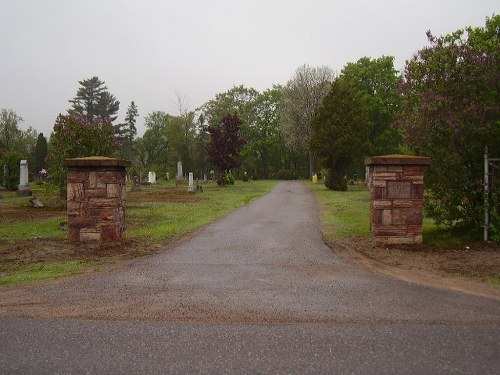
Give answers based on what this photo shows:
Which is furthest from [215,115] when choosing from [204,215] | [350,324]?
[350,324]

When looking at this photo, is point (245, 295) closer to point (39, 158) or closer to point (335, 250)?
point (335, 250)

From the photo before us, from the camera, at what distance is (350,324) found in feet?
14.1

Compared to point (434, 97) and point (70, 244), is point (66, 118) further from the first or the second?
point (434, 97)

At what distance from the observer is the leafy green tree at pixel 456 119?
8609 mm

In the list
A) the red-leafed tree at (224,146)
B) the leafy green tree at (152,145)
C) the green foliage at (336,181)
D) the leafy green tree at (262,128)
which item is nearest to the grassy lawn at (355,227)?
the green foliage at (336,181)

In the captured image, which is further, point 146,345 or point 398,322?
point 398,322

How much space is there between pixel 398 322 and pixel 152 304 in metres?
2.68

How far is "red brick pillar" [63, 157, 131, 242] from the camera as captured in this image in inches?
348

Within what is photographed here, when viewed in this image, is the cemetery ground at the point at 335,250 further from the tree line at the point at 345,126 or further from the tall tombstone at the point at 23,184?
the tall tombstone at the point at 23,184

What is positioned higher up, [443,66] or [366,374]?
[443,66]

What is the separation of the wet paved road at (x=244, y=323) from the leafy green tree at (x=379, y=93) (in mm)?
38461

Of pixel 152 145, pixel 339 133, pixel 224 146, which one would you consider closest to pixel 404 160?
pixel 339 133

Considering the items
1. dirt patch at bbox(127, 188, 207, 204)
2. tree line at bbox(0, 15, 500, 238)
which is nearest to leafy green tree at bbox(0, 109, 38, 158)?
tree line at bbox(0, 15, 500, 238)

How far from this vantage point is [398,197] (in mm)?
8758
